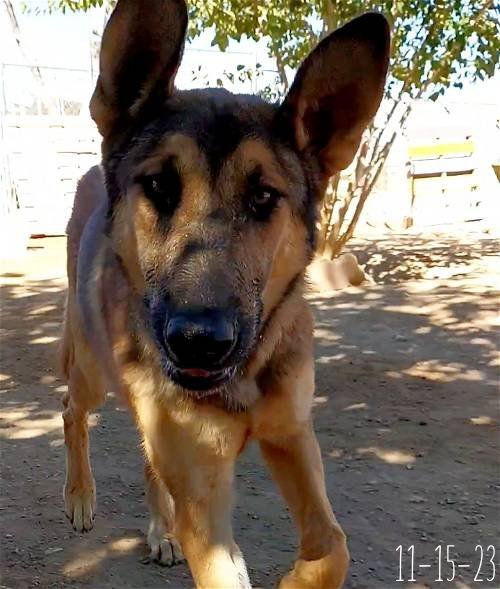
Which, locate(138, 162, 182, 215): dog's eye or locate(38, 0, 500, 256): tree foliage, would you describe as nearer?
locate(138, 162, 182, 215): dog's eye

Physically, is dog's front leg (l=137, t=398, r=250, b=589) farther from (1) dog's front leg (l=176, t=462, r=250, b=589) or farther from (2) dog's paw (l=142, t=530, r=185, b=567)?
(2) dog's paw (l=142, t=530, r=185, b=567)

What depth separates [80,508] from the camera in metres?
3.76

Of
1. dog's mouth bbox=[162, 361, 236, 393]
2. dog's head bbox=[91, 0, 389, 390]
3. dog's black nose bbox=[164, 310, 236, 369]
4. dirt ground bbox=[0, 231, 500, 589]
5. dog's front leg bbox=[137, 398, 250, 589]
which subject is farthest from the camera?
dirt ground bbox=[0, 231, 500, 589]

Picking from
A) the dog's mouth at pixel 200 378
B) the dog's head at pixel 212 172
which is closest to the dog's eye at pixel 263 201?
the dog's head at pixel 212 172

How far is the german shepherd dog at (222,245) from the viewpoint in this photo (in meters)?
2.36

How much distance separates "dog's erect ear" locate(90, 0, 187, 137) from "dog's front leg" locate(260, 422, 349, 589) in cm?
129

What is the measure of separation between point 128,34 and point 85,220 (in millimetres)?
1610

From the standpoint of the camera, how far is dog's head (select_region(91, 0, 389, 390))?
7.29 feet

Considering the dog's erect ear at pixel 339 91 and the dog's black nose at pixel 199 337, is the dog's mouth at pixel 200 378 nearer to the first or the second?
the dog's black nose at pixel 199 337

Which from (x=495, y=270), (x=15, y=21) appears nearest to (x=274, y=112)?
(x=495, y=270)

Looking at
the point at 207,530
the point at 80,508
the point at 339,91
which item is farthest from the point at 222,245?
the point at 80,508

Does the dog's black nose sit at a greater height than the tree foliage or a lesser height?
lesser

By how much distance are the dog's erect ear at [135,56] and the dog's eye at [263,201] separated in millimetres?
581

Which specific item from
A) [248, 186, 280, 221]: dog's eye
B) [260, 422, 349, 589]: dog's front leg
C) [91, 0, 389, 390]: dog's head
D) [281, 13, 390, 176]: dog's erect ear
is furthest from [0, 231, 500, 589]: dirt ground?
[281, 13, 390, 176]: dog's erect ear
